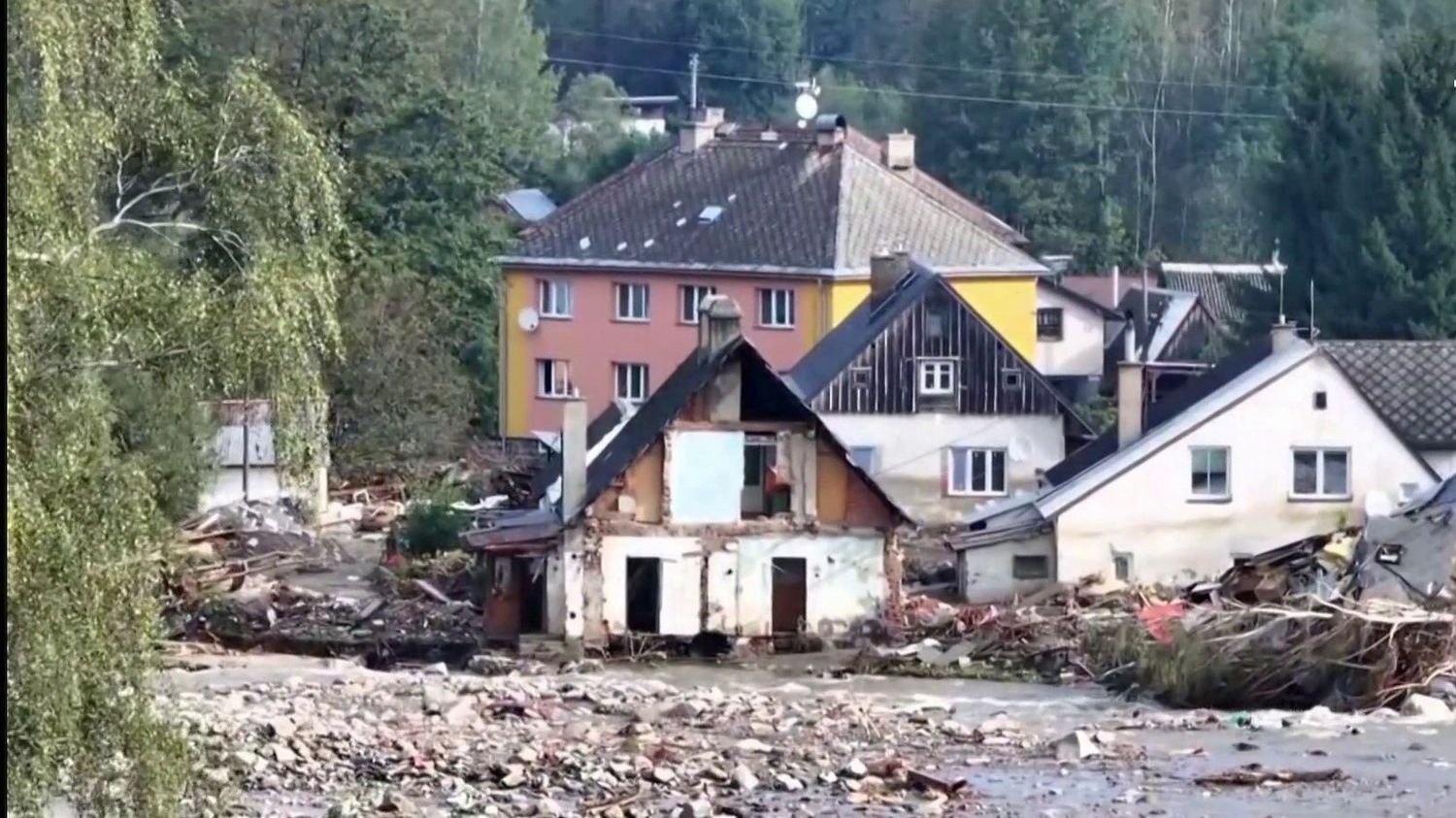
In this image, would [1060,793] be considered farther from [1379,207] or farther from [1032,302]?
[1379,207]

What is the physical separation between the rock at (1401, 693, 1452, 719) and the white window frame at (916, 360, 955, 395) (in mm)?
16635

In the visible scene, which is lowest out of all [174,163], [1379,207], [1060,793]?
[1060,793]

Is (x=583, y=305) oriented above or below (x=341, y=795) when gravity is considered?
above

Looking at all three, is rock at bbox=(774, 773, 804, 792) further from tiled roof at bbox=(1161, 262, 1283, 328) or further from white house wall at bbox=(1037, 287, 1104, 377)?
tiled roof at bbox=(1161, 262, 1283, 328)

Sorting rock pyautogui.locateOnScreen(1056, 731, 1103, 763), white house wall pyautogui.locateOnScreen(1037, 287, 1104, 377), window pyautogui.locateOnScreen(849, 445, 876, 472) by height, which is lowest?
rock pyautogui.locateOnScreen(1056, 731, 1103, 763)

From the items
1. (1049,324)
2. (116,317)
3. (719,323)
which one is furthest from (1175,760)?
(1049,324)

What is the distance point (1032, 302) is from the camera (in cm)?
5791

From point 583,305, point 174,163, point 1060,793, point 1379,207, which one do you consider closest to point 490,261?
point 583,305

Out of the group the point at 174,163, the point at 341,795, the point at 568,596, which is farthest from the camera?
the point at 568,596

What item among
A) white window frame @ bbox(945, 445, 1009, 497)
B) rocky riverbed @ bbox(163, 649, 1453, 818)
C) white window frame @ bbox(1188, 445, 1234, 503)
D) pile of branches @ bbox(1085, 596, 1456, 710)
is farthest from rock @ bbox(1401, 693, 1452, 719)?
white window frame @ bbox(945, 445, 1009, 497)

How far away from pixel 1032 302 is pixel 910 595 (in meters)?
18.2

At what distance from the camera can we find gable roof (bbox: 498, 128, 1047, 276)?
56.2 metres

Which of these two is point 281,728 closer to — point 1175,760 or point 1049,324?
point 1175,760

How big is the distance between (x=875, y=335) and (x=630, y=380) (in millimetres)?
10326
